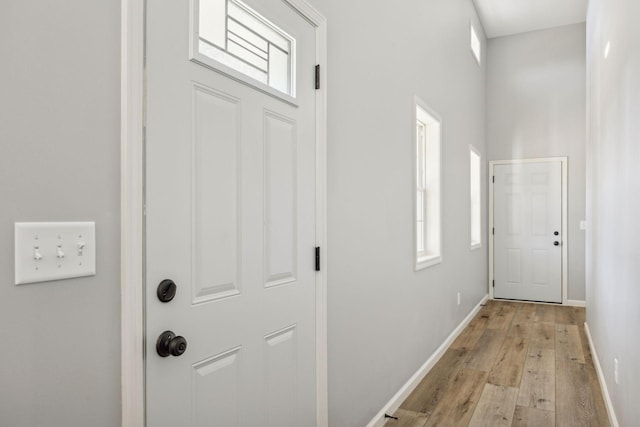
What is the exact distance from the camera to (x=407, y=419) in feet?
8.71

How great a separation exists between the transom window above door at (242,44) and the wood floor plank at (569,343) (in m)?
3.53

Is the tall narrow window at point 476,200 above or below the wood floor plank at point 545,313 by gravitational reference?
above

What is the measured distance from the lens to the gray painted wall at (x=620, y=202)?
6.09 ft

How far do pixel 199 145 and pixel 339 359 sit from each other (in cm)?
131

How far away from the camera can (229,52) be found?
1.41 meters

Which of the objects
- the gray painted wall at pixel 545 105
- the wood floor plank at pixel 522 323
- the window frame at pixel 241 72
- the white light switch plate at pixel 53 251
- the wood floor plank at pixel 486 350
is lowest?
the wood floor plank at pixel 486 350

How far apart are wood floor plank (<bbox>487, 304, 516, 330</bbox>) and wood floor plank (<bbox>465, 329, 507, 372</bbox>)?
8.0 inches

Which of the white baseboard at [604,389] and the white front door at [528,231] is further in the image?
the white front door at [528,231]

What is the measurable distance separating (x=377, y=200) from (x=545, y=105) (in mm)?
4728

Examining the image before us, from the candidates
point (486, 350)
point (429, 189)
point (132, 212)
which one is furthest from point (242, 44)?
point (486, 350)

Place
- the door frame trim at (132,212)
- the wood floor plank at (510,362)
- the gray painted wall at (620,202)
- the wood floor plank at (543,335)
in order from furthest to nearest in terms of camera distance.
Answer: the wood floor plank at (543,335) → the wood floor plank at (510,362) → the gray painted wall at (620,202) → the door frame trim at (132,212)

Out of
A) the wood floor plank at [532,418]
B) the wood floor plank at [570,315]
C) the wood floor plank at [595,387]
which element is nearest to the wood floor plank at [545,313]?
the wood floor plank at [570,315]

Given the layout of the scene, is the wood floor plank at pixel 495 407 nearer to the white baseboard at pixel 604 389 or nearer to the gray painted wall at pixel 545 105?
the white baseboard at pixel 604 389

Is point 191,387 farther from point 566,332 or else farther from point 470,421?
point 566,332
